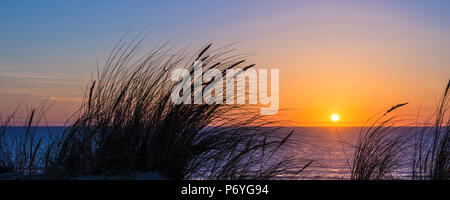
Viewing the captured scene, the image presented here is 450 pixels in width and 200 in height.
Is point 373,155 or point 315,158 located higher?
point 373,155

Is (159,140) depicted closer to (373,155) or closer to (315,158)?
(373,155)

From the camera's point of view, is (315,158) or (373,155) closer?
(373,155)

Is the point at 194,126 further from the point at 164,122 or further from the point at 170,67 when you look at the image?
the point at 170,67

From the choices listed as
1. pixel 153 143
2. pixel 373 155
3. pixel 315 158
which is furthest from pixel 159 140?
pixel 315 158

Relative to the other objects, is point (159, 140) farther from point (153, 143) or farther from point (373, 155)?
point (373, 155)

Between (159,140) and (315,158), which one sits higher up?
(159,140)

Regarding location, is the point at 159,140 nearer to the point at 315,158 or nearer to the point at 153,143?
the point at 153,143

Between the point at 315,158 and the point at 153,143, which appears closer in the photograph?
the point at 153,143

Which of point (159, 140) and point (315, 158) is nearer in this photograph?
point (159, 140)

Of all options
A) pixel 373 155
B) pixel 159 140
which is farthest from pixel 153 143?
pixel 373 155

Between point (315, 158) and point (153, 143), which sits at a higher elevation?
point (153, 143)
